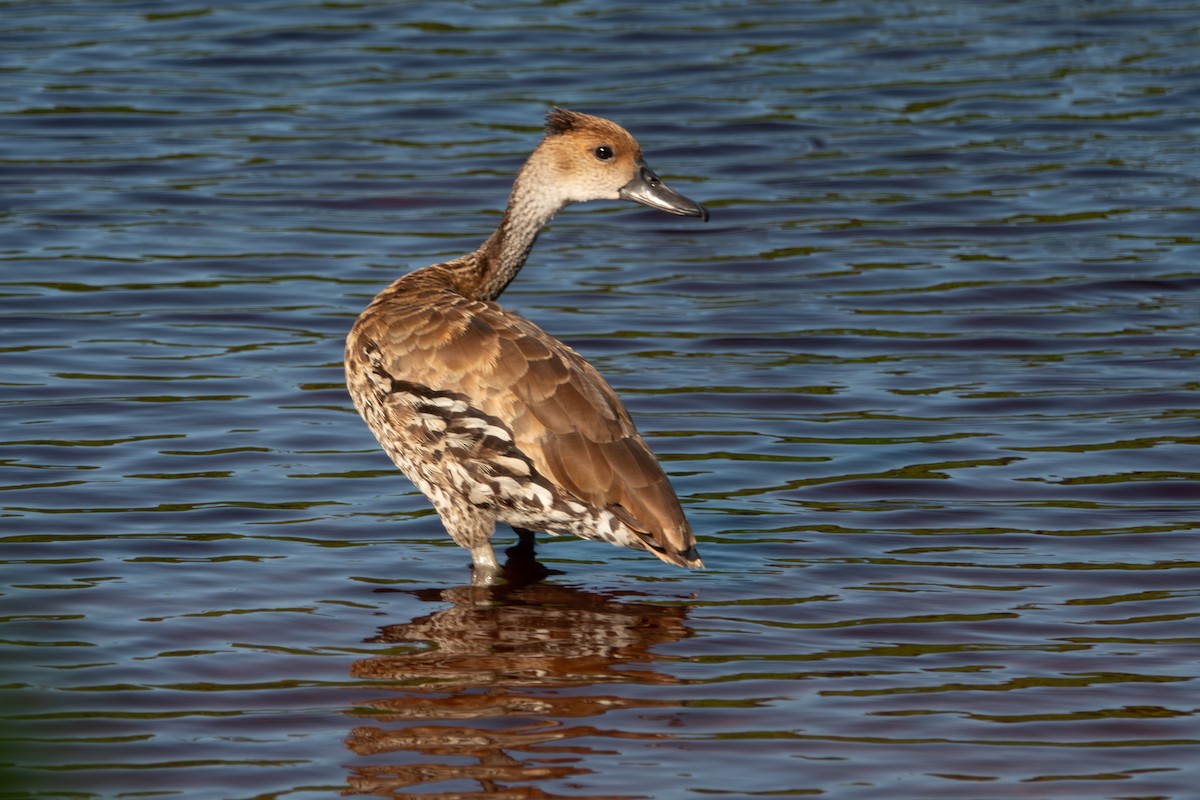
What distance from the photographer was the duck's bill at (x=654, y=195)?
303 inches

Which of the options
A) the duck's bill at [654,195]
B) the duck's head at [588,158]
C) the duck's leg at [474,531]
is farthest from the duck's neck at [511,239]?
the duck's leg at [474,531]

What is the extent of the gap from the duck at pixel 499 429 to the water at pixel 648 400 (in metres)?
0.35

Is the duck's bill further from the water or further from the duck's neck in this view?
the water

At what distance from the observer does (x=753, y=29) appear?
640 inches

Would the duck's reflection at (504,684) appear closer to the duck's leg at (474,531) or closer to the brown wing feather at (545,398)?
the duck's leg at (474,531)

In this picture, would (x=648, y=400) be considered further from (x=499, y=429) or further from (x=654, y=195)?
(x=499, y=429)

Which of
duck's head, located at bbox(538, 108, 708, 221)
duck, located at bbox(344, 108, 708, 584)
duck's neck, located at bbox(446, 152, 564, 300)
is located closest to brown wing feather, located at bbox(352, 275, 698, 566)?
duck, located at bbox(344, 108, 708, 584)

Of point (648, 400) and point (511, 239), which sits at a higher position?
point (511, 239)

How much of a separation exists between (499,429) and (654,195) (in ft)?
5.38

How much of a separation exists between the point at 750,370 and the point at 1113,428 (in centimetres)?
185

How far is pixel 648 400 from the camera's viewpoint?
29.6ft

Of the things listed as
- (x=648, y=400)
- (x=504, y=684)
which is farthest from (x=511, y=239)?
(x=504, y=684)

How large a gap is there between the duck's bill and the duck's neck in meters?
0.30

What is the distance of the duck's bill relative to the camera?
25.2 ft
